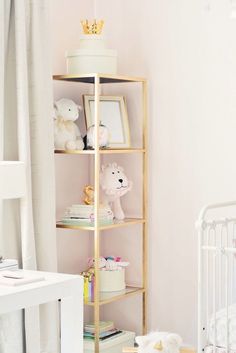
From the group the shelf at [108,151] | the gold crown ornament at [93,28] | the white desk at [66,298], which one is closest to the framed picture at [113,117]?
the shelf at [108,151]

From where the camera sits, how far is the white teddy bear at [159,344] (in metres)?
3.22

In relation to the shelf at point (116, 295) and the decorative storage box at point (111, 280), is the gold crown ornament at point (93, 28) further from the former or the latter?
the shelf at point (116, 295)

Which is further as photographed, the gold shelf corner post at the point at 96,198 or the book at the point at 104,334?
the book at the point at 104,334

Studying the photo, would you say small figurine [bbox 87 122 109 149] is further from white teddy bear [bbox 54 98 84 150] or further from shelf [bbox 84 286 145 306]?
shelf [bbox 84 286 145 306]

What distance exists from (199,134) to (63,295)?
1.30m

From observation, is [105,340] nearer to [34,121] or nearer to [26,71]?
[34,121]

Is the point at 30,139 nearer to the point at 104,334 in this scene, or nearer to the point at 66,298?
the point at 66,298

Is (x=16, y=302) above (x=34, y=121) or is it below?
below

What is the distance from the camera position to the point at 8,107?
3.52 m

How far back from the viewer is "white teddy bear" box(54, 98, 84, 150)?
3.81 m

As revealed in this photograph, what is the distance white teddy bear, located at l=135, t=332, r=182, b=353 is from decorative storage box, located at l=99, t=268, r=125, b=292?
64 cm

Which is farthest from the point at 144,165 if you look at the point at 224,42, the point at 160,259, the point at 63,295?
the point at 63,295

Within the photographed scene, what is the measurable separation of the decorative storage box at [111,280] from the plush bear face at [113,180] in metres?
0.41

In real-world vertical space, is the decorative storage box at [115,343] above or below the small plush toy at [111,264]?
below
